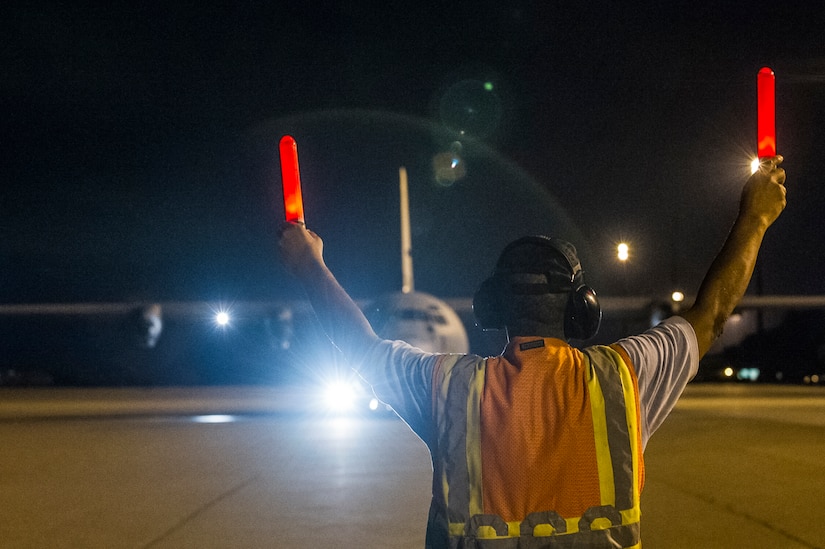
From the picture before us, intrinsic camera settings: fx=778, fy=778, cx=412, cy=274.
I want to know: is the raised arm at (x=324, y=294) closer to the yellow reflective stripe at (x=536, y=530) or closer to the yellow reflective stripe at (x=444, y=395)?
the yellow reflective stripe at (x=444, y=395)

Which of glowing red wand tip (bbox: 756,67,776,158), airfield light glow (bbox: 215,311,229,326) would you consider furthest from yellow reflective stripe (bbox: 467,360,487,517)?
airfield light glow (bbox: 215,311,229,326)

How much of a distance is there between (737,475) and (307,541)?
492cm

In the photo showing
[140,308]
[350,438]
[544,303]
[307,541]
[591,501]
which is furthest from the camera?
[140,308]

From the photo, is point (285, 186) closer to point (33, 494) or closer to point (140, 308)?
point (33, 494)

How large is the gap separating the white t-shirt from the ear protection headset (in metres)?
0.13

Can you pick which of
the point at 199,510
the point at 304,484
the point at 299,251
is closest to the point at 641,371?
the point at 299,251

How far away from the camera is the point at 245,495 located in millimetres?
7430

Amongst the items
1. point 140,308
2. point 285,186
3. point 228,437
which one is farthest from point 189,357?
point 285,186

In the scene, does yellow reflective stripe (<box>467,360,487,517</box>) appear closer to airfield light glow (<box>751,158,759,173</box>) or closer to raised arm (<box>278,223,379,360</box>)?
raised arm (<box>278,223,379,360</box>)

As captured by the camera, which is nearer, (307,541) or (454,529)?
(454,529)

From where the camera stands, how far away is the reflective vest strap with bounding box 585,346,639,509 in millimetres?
1914

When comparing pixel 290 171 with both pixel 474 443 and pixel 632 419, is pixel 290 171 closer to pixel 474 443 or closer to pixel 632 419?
pixel 474 443

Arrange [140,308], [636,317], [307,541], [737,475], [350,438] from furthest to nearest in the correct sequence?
[636,317]
[140,308]
[350,438]
[737,475]
[307,541]

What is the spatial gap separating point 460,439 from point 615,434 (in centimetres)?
38
